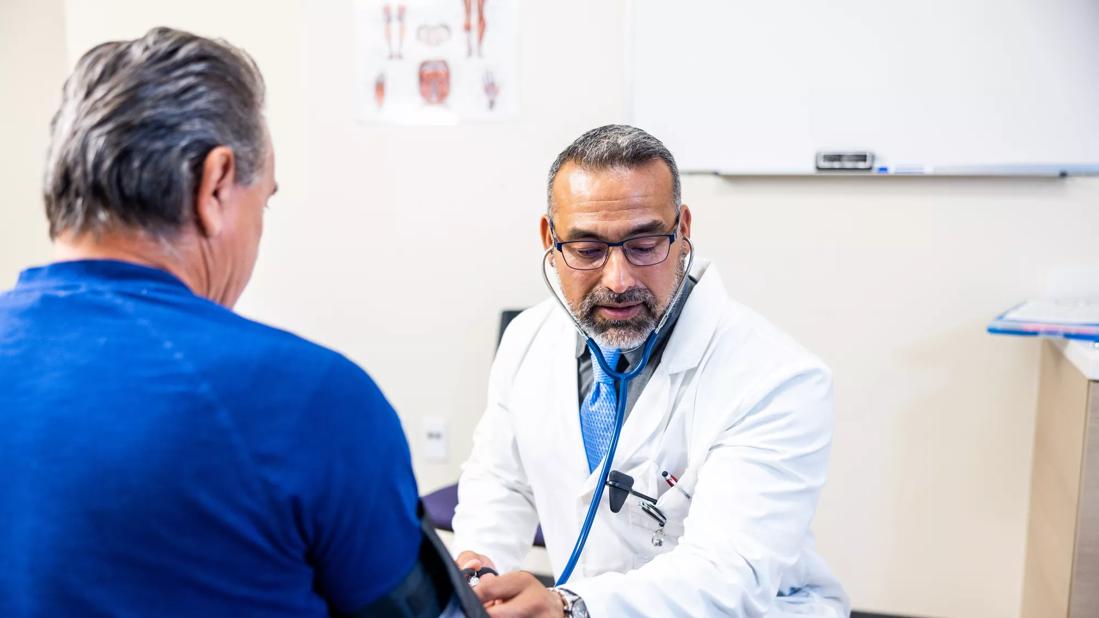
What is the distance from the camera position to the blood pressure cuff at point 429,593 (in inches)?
27.1

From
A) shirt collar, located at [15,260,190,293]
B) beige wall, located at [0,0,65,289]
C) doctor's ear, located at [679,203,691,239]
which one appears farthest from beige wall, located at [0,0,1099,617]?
shirt collar, located at [15,260,190,293]

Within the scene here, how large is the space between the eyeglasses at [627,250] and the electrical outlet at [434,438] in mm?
1277

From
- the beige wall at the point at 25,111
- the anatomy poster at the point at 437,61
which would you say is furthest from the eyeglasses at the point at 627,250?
the beige wall at the point at 25,111

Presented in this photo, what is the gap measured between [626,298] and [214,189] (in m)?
0.71

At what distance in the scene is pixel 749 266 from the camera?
2.24 metres

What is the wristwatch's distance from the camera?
1.06m

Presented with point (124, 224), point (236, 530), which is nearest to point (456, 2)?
point (124, 224)

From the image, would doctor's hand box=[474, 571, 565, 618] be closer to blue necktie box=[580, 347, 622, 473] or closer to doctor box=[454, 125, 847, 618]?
doctor box=[454, 125, 847, 618]

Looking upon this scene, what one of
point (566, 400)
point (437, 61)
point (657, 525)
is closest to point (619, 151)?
point (566, 400)

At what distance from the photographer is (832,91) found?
2119 mm

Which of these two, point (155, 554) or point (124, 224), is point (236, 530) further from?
point (124, 224)

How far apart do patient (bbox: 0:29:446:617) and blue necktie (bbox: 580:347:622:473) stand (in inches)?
24.3

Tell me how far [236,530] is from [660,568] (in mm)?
622

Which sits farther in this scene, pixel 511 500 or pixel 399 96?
pixel 399 96
